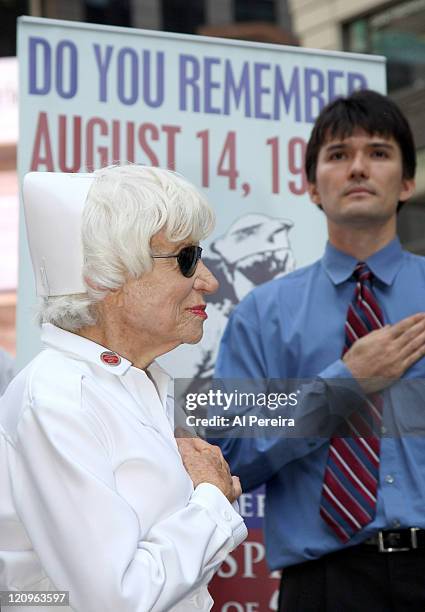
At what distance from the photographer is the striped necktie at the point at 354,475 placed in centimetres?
262

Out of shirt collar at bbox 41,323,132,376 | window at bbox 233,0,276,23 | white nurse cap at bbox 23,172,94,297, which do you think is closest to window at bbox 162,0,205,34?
window at bbox 233,0,276,23

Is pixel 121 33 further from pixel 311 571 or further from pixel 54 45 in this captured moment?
pixel 311 571

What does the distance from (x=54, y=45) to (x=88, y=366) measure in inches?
64.7

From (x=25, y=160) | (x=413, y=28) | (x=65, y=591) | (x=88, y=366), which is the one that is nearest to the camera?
(x=65, y=591)

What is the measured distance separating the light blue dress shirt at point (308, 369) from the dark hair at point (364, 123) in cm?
31

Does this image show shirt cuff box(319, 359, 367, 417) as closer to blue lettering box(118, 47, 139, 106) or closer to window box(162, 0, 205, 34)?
blue lettering box(118, 47, 139, 106)

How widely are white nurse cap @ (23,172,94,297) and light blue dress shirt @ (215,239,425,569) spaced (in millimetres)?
836

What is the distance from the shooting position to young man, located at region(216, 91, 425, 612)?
103 inches

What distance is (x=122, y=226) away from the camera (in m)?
1.91

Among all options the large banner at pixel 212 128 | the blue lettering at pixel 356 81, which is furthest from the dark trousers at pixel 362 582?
the blue lettering at pixel 356 81

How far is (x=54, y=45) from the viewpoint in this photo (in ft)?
10.7

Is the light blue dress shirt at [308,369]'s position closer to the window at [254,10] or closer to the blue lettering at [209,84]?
the blue lettering at [209,84]

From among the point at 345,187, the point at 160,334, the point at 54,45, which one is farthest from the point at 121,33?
the point at 160,334

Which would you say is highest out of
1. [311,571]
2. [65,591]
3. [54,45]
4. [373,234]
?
[54,45]
